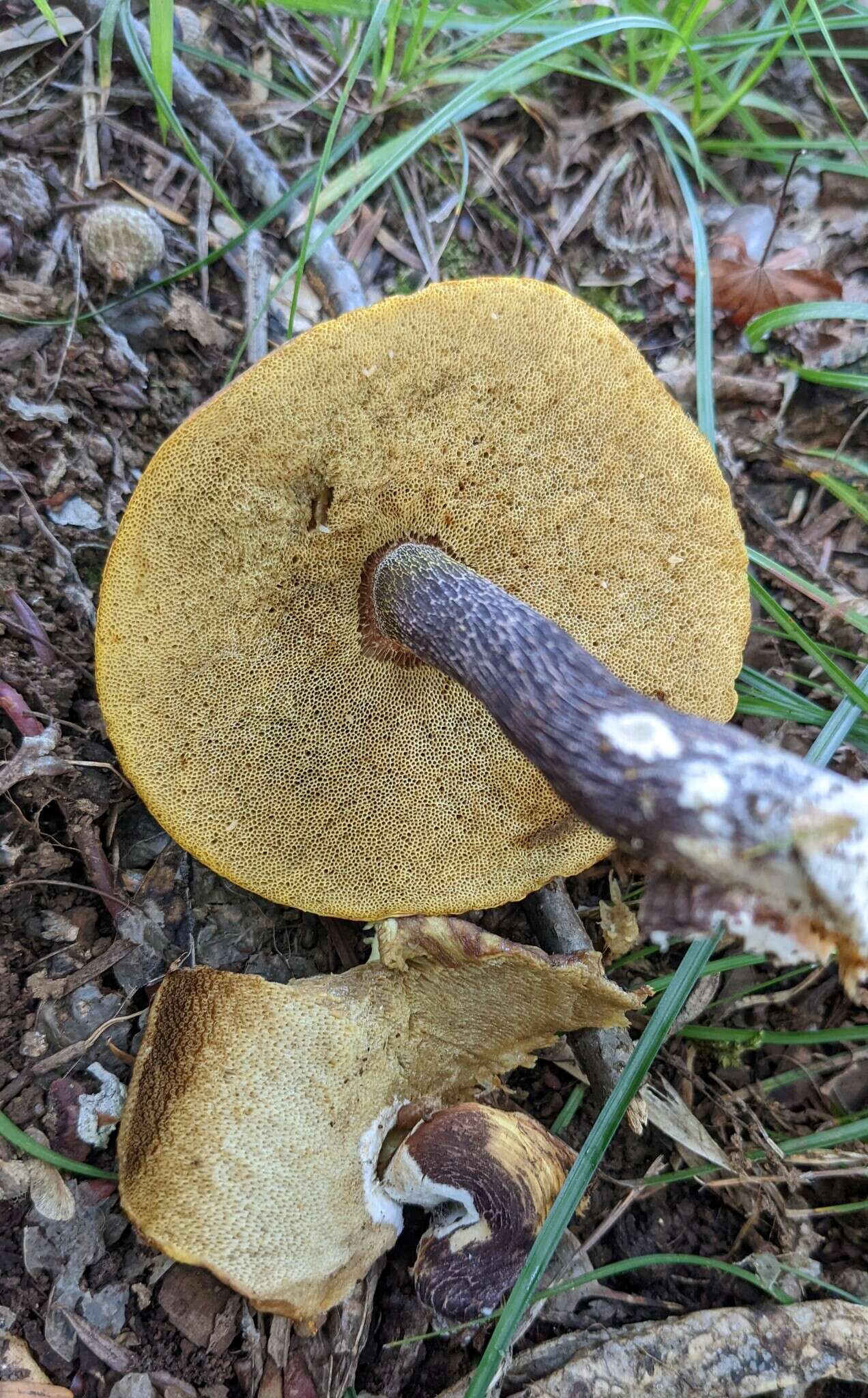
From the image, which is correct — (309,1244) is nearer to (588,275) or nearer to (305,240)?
(305,240)

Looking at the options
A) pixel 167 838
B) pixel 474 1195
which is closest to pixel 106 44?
pixel 167 838

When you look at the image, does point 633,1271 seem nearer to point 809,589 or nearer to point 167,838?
point 167,838

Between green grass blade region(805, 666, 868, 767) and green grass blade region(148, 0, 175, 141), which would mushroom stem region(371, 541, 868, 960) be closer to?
green grass blade region(805, 666, 868, 767)

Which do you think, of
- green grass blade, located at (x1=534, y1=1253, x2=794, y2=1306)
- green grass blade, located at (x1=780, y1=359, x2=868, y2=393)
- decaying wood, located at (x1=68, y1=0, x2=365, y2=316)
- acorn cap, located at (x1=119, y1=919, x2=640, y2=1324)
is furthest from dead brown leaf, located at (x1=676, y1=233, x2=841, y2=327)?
green grass blade, located at (x1=534, y1=1253, x2=794, y2=1306)

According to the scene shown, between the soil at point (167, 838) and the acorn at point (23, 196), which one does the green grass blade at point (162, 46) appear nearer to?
the soil at point (167, 838)

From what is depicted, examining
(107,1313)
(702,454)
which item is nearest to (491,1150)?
(107,1313)

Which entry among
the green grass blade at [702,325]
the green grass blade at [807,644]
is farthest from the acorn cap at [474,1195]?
the green grass blade at [702,325]

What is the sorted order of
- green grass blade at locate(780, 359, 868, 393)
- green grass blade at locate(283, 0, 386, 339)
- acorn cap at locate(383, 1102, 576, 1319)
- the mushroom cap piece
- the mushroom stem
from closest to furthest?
the mushroom stem, the mushroom cap piece, acorn cap at locate(383, 1102, 576, 1319), green grass blade at locate(283, 0, 386, 339), green grass blade at locate(780, 359, 868, 393)
